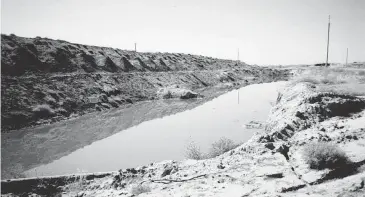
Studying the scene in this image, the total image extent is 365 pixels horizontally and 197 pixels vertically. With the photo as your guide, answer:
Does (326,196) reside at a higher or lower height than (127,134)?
higher

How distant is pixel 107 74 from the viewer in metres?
23.6

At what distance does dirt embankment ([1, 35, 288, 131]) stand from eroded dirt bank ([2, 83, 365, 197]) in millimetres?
8603

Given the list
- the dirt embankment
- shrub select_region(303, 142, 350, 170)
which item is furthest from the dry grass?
the dirt embankment

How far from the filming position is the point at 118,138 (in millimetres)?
11914

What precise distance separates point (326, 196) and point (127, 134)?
9983 millimetres

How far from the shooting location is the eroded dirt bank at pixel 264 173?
15.3ft

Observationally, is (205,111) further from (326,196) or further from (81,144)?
(326,196)

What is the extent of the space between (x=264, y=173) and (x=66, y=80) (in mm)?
17801

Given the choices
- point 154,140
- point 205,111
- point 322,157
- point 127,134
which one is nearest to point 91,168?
point 154,140

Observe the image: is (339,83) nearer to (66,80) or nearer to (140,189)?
(140,189)

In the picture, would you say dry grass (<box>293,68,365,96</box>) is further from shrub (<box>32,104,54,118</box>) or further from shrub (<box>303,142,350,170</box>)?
shrub (<box>32,104,54,118</box>)

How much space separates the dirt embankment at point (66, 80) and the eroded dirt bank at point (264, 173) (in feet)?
28.2

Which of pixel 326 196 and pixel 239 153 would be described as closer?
pixel 326 196

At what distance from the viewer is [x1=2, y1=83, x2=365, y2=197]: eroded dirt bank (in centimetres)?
468
